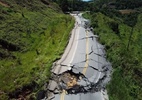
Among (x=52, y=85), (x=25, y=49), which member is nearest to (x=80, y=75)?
(x=52, y=85)

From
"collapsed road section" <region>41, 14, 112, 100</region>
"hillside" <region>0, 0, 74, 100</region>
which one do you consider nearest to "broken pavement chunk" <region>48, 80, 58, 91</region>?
"collapsed road section" <region>41, 14, 112, 100</region>

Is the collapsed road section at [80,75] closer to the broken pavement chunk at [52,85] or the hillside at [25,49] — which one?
the broken pavement chunk at [52,85]

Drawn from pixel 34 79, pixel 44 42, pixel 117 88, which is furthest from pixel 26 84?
pixel 44 42

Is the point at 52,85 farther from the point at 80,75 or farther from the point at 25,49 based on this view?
the point at 25,49

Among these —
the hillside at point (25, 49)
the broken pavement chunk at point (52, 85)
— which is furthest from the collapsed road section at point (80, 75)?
the hillside at point (25, 49)

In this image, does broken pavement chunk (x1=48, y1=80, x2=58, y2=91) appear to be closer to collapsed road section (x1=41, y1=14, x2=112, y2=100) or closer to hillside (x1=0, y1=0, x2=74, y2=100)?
collapsed road section (x1=41, y1=14, x2=112, y2=100)

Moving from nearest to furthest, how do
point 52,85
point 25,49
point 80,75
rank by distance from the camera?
point 52,85 < point 80,75 < point 25,49

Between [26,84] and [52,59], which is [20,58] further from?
[26,84]
